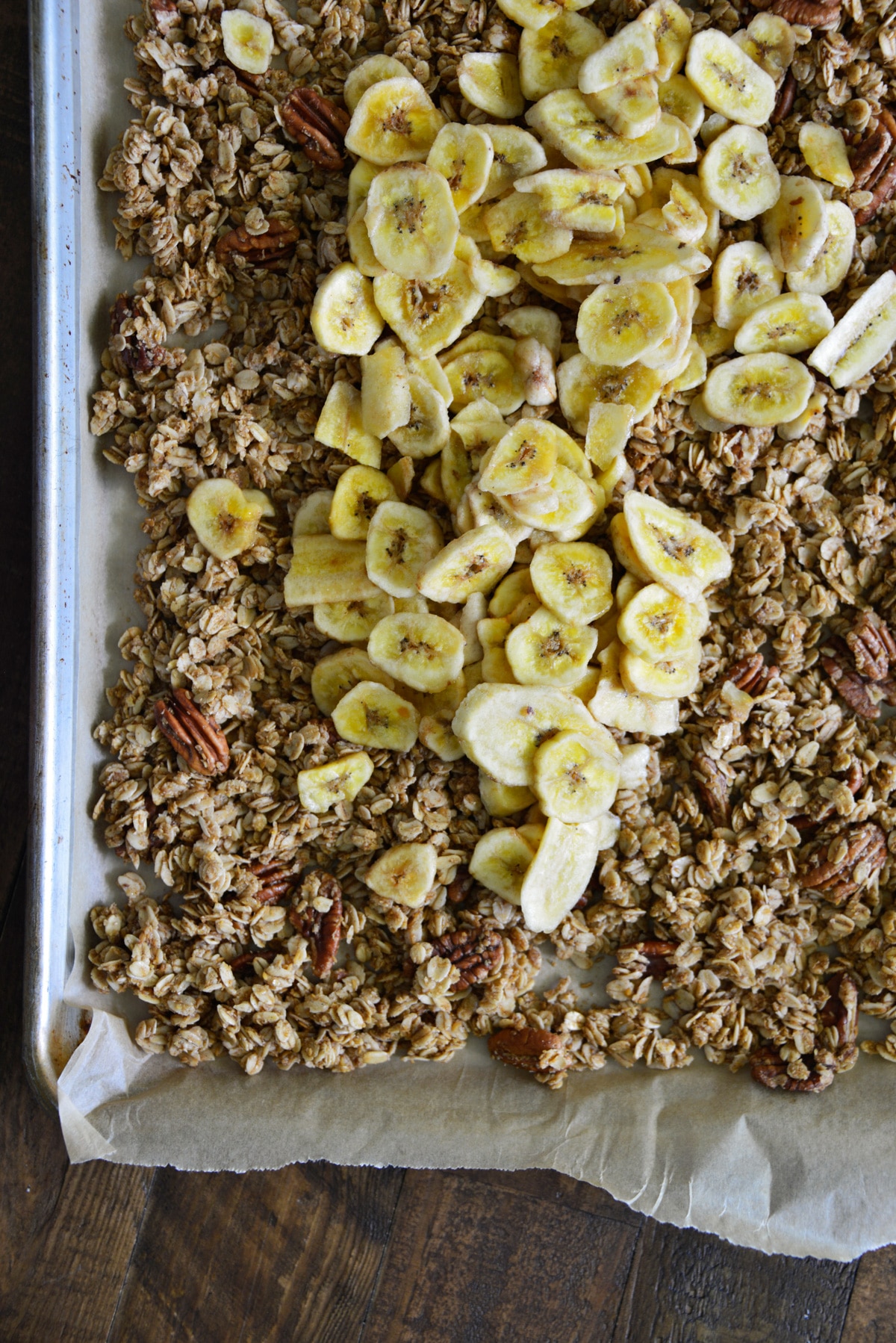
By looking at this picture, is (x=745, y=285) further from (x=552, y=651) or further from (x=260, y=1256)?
(x=260, y=1256)

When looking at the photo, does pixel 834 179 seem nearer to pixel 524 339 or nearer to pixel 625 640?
pixel 524 339

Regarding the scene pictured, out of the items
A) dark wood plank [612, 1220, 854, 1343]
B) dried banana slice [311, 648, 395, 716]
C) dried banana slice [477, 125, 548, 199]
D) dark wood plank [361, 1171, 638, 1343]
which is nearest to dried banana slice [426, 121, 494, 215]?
dried banana slice [477, 125, 548, 199]

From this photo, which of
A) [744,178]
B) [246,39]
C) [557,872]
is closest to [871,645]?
[557,872]

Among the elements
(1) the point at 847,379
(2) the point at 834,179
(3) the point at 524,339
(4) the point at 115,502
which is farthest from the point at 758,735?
(4) the point at 115,502

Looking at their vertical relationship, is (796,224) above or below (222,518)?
above

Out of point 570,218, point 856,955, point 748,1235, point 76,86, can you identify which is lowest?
point 748,1235

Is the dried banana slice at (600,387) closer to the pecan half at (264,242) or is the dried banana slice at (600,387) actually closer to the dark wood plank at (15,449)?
the pecan half at (264,242)

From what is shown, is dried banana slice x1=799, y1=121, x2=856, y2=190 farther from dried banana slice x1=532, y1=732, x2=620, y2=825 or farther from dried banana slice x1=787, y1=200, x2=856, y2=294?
dried banana slice x1=532, y1=732, x2=620, y2=825
